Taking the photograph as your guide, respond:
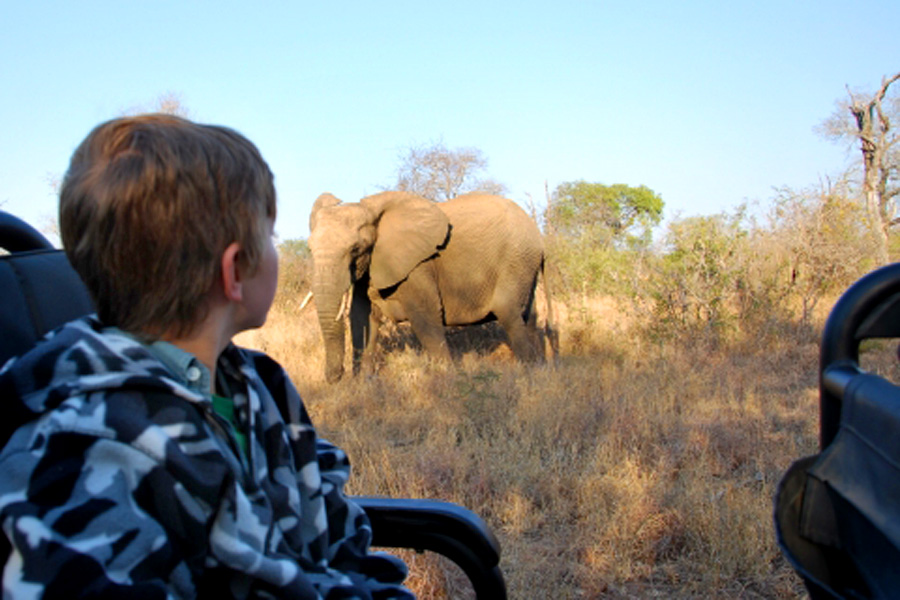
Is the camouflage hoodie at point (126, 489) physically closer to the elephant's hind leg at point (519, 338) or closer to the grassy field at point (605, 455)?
the grassy field at point (605, 455)

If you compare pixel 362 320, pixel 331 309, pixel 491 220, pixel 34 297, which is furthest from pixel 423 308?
pixel 34 297

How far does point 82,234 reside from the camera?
106 centimetres

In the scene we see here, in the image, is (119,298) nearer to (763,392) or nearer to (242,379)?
(242,379)

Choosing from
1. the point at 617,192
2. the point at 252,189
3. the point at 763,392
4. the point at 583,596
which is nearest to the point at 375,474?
the point at 583,596

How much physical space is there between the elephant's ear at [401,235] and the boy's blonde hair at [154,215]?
6.69 m

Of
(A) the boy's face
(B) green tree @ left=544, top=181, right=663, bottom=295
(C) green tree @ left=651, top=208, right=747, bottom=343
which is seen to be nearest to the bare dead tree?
(B) green tree @ left=544, top=181, right=663, bottom=295

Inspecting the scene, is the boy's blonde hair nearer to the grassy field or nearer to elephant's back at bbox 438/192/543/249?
the grassy field

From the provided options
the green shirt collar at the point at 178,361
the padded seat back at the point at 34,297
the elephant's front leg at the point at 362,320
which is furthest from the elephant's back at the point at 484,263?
the green shirt collar at the point at 178,361

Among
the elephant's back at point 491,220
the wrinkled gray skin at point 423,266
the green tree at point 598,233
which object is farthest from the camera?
the green tree at point 598,233

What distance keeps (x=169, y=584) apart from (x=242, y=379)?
1.36ft

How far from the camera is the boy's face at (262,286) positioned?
3.87 feet

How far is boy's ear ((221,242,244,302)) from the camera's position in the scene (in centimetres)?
111

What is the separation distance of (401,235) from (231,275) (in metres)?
6.75

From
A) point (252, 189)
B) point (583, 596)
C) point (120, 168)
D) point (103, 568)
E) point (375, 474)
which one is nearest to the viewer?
point (103, 568)
